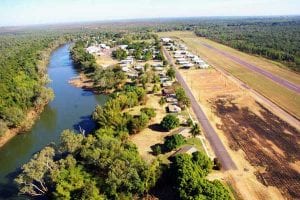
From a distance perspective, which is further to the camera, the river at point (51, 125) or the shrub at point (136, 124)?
the shrub at point (136, 124)

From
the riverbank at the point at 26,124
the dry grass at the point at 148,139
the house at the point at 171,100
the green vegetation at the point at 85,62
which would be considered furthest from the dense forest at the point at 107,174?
the green vegetation at the point at 85,62

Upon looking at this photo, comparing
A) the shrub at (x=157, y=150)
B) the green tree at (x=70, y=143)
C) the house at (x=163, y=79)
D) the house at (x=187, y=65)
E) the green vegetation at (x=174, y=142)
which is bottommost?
the shrub at (x=157, y=150)

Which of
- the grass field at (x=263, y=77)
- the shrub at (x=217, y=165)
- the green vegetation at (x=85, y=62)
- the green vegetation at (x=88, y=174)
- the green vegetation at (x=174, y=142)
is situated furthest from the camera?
the green vegetation at (x=85, y=62)

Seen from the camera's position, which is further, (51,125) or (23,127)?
(51,125)

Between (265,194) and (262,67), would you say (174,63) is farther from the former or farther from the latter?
(265,194)

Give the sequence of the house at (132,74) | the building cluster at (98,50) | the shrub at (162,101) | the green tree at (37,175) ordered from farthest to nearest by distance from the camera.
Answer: the building cluster at (98,50)
the house at (132,74)
the shrub at (162,101)
the green tree at (37,175)

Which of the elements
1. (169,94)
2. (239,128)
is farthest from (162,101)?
(239,128)

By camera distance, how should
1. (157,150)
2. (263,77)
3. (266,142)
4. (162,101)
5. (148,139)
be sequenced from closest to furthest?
(157,150), (266,142), (148,139), (162,101), (263,77)

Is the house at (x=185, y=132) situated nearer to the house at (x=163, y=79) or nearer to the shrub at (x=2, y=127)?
the shrub at (x=2, y=127)

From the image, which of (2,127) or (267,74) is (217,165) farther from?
(267,74)

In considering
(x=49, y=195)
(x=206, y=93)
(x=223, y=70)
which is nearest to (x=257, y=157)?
(x=49, y=195)
